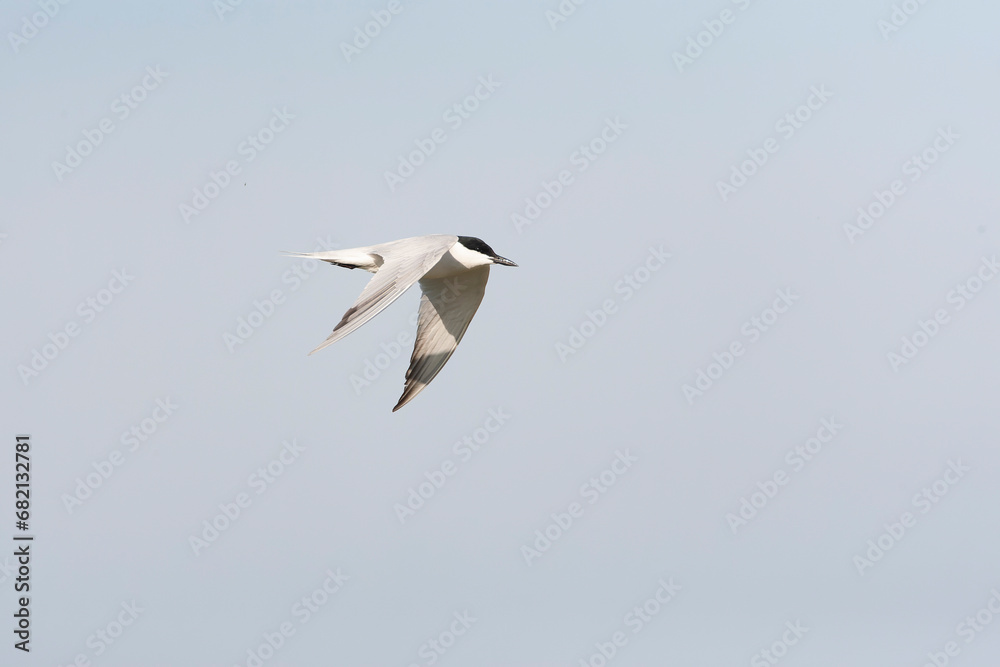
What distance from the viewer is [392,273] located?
1313cm

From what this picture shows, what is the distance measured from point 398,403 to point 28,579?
696 centimetres

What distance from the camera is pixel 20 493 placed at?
17250 mm

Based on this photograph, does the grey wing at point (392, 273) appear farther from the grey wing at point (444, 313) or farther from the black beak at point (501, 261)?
the grey wing at point (444, 313)

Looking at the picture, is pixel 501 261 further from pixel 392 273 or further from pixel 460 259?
pixel 392 273

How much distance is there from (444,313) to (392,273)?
309cm

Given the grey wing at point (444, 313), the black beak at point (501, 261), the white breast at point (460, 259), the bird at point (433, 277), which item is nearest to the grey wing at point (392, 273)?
the bird at point (433, 277)

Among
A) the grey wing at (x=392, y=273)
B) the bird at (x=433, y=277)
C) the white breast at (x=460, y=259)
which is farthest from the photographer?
the white breast at (x=460, y=259)

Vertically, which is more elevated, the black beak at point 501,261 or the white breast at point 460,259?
the black beak at point 501,261

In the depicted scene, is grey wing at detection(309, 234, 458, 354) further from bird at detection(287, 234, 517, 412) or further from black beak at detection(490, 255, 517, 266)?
black beak at detection(490, 255, 517, 266)

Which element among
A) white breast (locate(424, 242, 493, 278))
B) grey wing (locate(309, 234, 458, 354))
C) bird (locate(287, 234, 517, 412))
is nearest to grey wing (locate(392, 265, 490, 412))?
bird (locate(287, 234, 517, 412))

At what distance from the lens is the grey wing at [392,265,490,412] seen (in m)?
15.9

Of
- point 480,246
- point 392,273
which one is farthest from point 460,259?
point 392,273

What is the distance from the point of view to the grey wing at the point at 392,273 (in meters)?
12.0

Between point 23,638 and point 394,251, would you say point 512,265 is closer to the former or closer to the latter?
point 394,251
